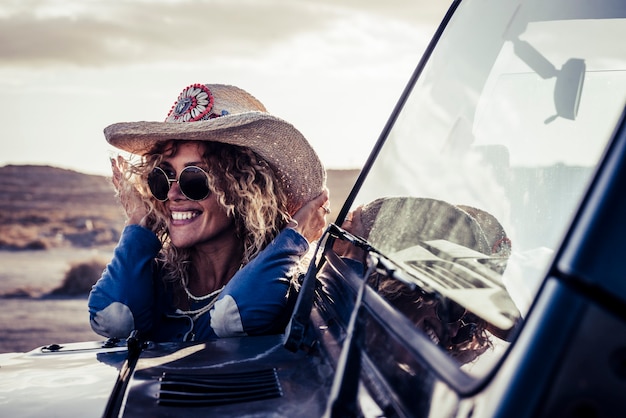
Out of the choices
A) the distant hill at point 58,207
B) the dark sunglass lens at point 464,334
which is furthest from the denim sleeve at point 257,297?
the distant hill at point 58,207

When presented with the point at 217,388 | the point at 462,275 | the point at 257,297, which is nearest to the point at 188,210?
the point at 257,297

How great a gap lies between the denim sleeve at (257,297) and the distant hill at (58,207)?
2218 centimetres

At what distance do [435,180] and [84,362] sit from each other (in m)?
1.11

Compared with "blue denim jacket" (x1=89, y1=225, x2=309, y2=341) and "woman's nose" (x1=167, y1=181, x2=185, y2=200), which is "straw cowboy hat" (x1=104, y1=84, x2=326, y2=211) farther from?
"blue denim jacket" (x1=89, y1=225, x2=309, y2=341)

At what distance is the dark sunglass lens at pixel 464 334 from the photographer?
1.63 metres

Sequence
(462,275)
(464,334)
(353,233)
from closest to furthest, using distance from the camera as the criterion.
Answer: (462,275) → (464,334) → (353,233)

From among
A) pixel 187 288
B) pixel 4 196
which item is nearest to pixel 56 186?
pixel 4 196

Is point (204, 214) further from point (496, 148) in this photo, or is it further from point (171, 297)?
point (496, 148)

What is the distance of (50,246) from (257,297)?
28800mm

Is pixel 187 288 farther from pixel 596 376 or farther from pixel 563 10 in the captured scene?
pixel 596 376

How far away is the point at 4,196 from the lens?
55344 millimetres

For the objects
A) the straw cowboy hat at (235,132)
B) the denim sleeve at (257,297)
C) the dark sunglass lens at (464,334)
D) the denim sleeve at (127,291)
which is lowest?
the denim sleeve at (127,291)

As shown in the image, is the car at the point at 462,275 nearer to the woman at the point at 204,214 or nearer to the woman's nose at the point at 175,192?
the woman at the point at 204,214

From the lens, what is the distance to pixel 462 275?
1.49 m
